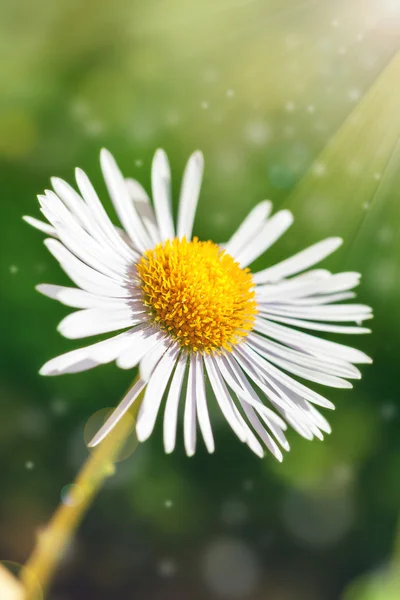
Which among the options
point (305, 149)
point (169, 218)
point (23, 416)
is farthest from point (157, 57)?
point (23, 416)

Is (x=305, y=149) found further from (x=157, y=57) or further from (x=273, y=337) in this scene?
(x=273, y=337)

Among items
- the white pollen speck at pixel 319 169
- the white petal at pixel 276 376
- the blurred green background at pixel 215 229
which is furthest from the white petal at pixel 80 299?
the white pollen speck at pixel 319 169

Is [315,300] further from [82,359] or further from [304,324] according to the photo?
[82,359]

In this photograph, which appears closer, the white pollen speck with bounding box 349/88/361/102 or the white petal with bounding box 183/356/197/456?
the white petal with bounding box 183/356/197/456

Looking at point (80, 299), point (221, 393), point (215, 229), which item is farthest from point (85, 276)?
point (215, 229)

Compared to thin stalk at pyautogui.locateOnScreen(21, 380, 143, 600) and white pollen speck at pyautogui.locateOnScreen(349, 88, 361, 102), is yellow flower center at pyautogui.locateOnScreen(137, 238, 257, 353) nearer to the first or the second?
thin stalk at pyautogui.locateOnScreen(21, 380, 143, 600)

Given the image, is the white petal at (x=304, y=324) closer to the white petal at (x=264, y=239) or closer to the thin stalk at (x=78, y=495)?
the white petal at (x=264, y=239)

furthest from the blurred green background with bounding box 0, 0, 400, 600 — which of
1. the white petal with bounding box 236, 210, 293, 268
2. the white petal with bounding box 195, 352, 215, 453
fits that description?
the white petal with bounding box 195, 352, 215, 453
